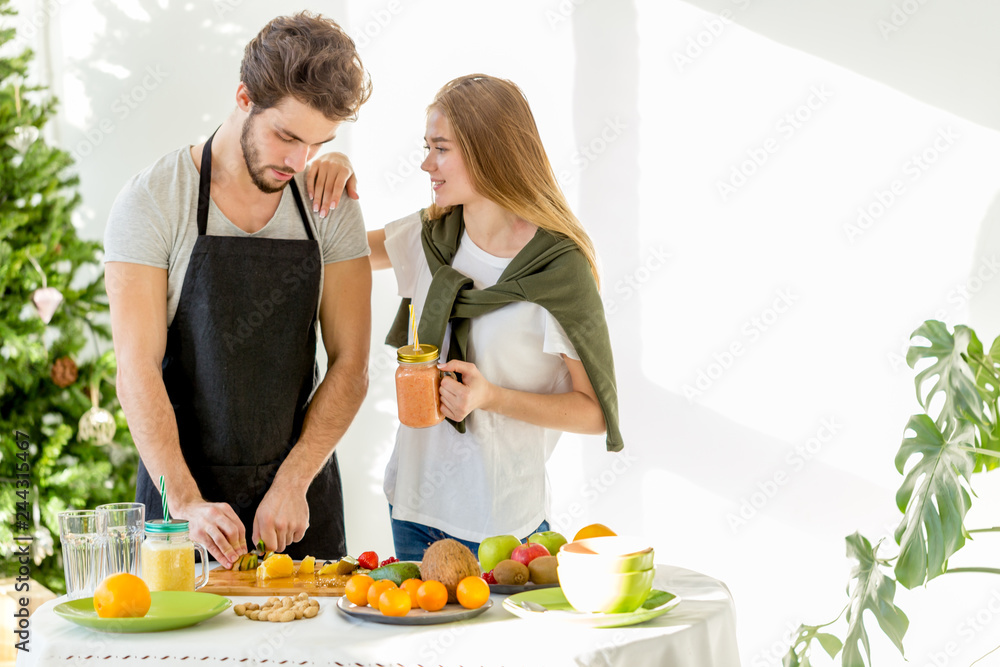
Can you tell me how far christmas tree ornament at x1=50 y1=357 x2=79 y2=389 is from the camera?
3291 millimetres

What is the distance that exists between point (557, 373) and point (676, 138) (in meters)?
1.49

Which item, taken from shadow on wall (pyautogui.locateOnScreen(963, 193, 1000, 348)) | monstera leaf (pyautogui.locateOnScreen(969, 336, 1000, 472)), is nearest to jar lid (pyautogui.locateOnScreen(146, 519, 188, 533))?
monstera leaf (pyautogui.locateOnScreen(969, 336, 1000, 472))

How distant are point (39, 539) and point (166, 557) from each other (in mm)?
2143

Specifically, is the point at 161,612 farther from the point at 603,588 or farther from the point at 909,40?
the point at 909,40

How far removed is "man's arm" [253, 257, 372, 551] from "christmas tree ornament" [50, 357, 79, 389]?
5.33 ft

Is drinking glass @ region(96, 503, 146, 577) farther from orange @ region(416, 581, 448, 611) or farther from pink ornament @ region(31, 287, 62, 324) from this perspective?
pink ornament @ region(31, 287, 62, 324)

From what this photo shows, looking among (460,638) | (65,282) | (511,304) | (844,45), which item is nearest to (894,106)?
(844,45)

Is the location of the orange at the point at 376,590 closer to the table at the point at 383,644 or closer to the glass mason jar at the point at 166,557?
the table at the point at 383,644

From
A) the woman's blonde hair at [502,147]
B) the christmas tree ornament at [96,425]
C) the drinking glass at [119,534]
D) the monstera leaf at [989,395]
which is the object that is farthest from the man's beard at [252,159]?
the christmas tree ornament at [96,425]

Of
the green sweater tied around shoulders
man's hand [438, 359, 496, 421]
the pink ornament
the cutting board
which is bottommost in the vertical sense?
the cutting board

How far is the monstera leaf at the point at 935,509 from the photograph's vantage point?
64.8 inches

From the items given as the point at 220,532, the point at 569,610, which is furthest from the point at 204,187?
the point at 569,610

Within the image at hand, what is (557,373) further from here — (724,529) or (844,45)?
(844,45)

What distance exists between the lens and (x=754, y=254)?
10.4 ft
